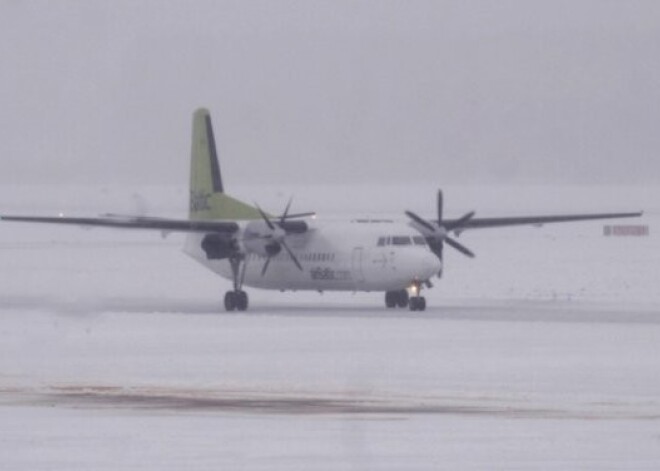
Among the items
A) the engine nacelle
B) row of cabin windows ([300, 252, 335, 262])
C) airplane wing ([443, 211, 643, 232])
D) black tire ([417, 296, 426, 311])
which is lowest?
black tire ([417, 296, 426, 311])

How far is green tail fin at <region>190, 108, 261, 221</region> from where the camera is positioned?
154 feet

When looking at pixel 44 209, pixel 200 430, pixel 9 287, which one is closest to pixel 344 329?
pixel 200 430

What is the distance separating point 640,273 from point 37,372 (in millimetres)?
41120

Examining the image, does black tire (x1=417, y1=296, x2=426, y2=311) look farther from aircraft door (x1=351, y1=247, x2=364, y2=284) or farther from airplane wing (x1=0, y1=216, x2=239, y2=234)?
airplane wing (x1=0, y1=216, x2=239, y2=234)

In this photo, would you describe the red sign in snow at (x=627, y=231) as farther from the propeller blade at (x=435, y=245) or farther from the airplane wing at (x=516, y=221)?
the propeller blade at (x=435, y=245)

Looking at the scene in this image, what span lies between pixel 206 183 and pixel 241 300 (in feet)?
19.8

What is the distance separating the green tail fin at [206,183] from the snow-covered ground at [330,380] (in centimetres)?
273

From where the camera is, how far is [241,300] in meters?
42.5

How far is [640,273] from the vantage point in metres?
61.8

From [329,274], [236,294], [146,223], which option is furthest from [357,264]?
[146,223]

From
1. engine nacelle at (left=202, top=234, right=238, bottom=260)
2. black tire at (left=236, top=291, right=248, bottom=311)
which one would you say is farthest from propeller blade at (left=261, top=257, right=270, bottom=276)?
black tire at (left=236, top=291, right=248, bottom=311)

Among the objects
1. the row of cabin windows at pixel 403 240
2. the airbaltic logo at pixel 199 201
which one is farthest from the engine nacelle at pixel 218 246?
the row of cabin windows at pixel 403 240

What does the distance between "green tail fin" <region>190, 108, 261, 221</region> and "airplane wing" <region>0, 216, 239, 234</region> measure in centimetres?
231

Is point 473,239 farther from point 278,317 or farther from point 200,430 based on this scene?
point 200,430
